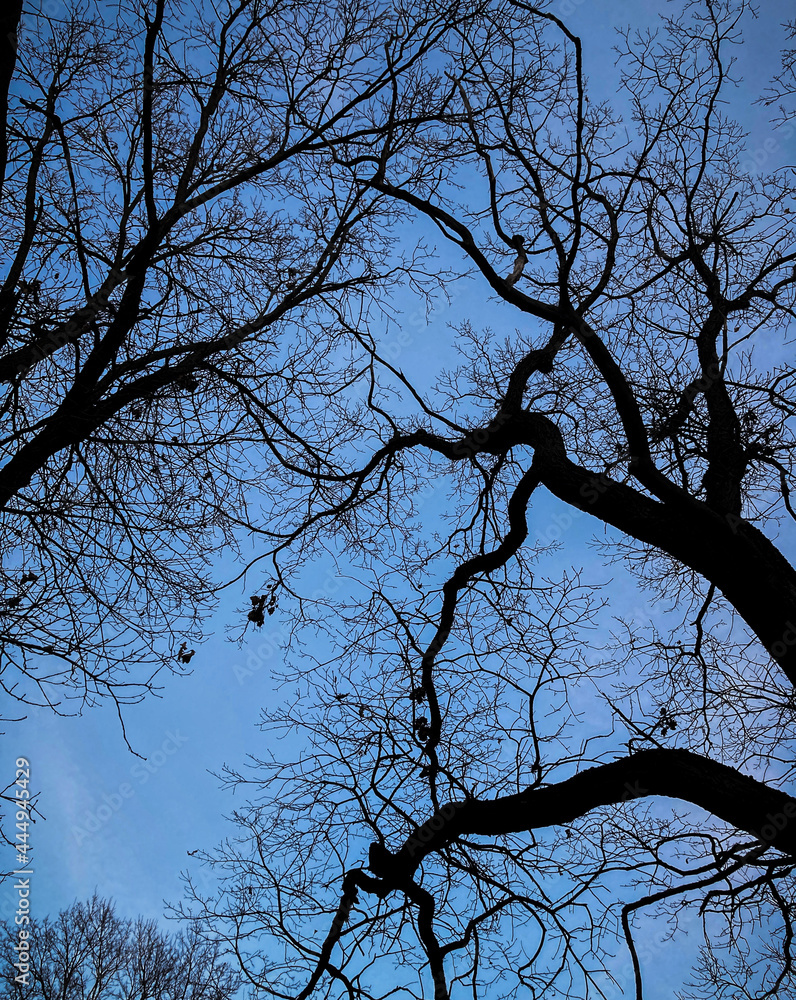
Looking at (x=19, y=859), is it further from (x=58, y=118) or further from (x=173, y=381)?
(x=58, y=118)

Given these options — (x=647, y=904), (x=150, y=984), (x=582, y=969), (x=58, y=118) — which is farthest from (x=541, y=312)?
(x=150, y=984)

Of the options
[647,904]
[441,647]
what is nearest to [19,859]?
[441,647]

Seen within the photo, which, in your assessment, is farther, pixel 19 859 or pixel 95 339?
pixel 95 339

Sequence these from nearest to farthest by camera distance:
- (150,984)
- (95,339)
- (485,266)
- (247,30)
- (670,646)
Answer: (95,339) → (247,30) → (485,266) → (670,646) → (150,984)

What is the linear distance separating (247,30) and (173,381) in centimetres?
217

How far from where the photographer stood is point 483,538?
17.0 ft

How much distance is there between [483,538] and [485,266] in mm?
1913

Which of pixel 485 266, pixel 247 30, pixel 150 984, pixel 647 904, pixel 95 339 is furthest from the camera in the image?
pixel 150 984

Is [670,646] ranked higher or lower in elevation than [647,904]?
higher

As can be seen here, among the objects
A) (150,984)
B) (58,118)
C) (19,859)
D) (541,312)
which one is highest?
(58,118)

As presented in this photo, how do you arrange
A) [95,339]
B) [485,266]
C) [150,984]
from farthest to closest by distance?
[150,984]
[485,266]
[95,339]

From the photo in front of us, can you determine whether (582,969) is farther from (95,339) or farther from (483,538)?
(95,339)

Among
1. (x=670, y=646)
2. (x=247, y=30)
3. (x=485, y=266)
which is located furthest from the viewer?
(x=670, y=646)

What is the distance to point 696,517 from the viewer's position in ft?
12.9
